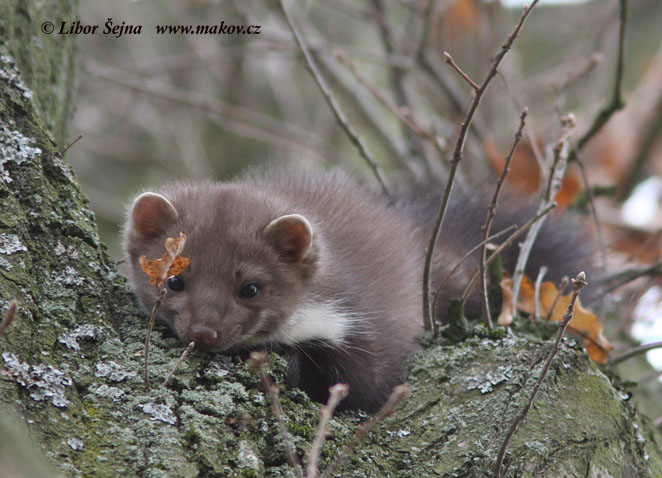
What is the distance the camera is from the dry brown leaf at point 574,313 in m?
4.20

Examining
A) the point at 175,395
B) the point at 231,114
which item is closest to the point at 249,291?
the point at 175,395

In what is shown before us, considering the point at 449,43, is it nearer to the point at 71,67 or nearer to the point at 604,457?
the point at 71,67

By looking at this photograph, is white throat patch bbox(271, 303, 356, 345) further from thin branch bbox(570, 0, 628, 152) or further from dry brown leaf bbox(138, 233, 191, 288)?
thin branch bbox(570, 0, 628, 152)

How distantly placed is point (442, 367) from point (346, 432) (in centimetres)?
65

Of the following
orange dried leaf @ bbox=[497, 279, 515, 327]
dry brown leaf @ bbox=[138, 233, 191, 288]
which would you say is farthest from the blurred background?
dry brown leaf @ bbox=[138, 233, 191, 288]

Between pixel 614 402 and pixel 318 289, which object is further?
pixel 318 289

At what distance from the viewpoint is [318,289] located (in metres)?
4.17

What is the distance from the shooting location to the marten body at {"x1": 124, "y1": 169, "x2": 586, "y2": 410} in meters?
3.78

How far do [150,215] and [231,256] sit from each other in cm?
51

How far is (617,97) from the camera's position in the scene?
5.33 m

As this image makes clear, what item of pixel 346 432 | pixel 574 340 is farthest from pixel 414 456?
pixel 574 340

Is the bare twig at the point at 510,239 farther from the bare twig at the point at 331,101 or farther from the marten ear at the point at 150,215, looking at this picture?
the marten ear at the point at 150,215

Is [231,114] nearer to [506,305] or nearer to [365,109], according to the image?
[365,109]

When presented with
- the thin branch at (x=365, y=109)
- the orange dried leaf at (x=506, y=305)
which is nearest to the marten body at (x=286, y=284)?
the orange dried leaf at (x=506, y=305)
